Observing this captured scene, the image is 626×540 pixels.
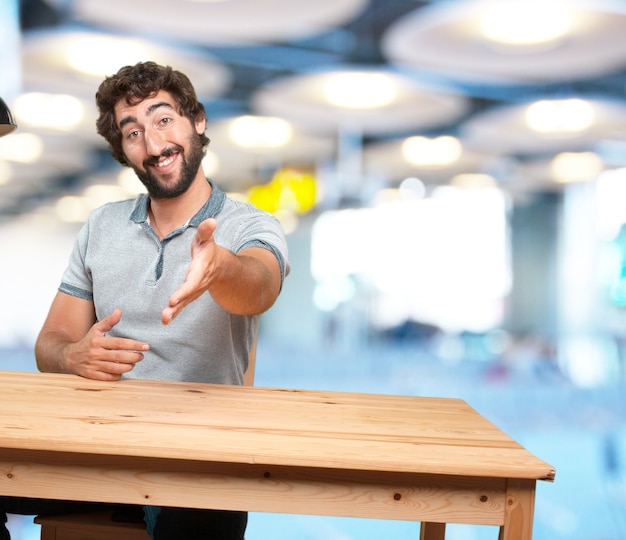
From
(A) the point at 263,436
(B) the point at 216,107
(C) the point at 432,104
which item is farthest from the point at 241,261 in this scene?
(B) the point at 216,107

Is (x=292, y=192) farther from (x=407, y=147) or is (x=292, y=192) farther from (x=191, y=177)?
(x=191, y=177)

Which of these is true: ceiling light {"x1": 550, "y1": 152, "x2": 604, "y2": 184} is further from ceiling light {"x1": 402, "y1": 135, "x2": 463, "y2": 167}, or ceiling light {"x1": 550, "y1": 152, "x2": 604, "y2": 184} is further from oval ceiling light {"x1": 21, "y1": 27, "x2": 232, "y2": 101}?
→ oval ceiling light {"x1": 21, "y1": 27, "x2": 232, "y2": 101}

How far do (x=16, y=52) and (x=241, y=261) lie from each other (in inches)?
213

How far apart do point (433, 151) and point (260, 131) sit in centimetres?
168

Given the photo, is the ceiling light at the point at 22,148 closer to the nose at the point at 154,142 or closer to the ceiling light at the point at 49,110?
the ceiling light at the point at 49,110

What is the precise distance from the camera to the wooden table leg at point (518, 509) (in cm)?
92

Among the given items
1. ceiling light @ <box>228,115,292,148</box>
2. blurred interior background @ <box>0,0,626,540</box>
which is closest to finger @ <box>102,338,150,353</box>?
blurred interior background @ <box>0,0,626,540</box>

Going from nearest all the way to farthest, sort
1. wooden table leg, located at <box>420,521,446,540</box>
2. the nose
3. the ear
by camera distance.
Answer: wooden table leg, located at <box>420,521,446,540</box>, the nose, the ear

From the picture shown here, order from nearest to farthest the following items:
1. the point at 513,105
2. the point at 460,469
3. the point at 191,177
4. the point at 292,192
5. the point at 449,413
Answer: the point at 460,469
the point at 449,413
the point at 191,177
the point at 513,105
the point at 292,192

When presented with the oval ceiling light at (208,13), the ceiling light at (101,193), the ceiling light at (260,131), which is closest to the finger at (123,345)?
the oval ceiling light at (208,13)

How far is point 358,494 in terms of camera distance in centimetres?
93

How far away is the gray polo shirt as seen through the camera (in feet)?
4.99

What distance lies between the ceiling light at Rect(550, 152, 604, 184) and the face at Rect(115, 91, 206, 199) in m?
5.96

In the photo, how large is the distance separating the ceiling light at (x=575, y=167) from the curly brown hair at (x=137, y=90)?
5.92 m
